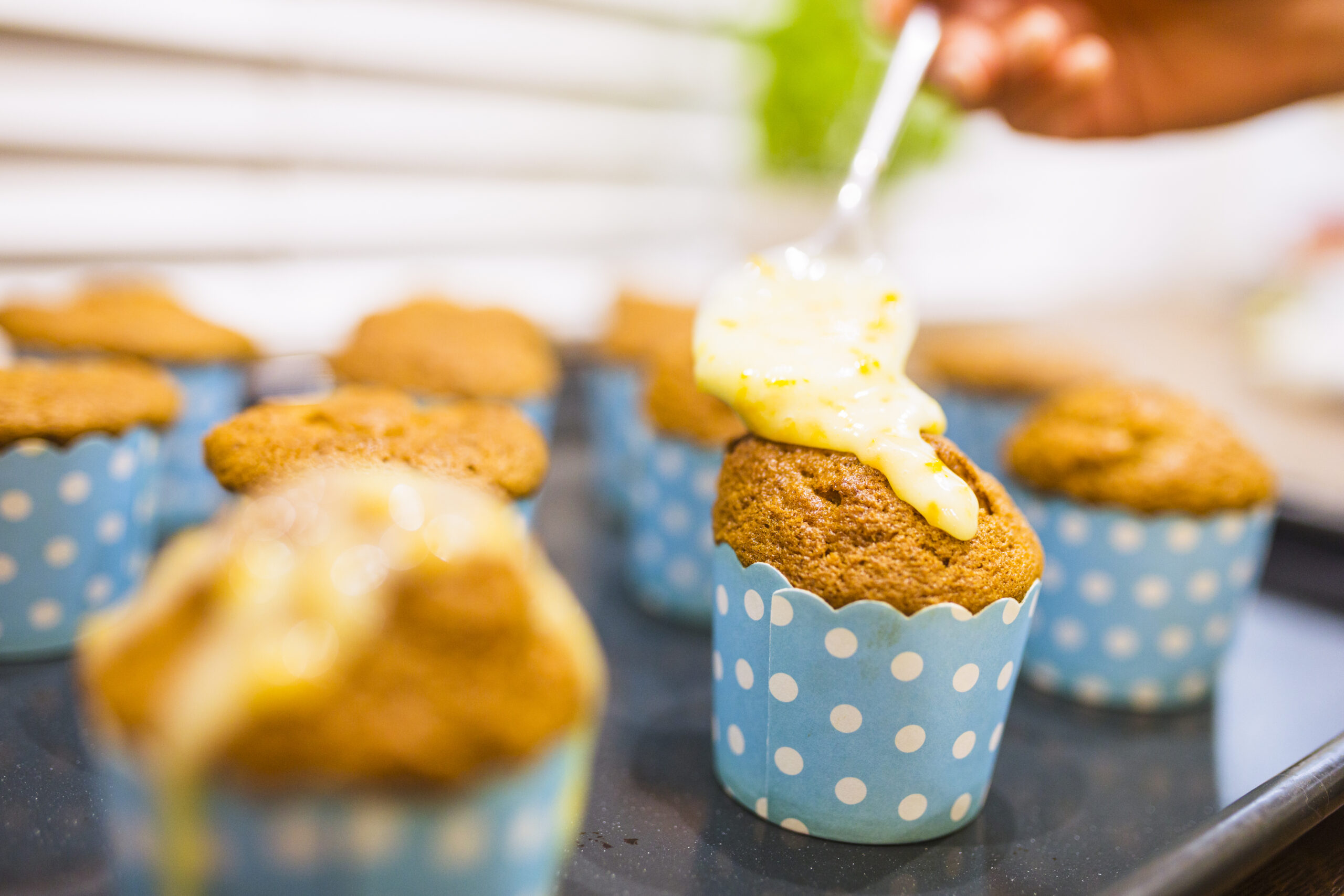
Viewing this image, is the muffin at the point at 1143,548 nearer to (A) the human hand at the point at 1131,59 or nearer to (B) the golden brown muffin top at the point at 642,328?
(A) the human hand at the point at 1131,59

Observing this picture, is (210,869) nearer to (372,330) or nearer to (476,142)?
(372,330)

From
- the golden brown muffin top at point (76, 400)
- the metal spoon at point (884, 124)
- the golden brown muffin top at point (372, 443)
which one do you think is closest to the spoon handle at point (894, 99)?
the metal spoon at point (884, 124)

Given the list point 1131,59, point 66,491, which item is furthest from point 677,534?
point 1131,59

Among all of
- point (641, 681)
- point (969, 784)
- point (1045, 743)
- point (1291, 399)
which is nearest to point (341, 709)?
point (969, 784)

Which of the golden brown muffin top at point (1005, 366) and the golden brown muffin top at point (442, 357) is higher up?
the golden brown muffin top at point (1005, 366)

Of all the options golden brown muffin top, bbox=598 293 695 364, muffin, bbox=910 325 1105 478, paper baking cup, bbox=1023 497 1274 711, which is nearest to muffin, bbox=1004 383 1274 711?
paper baking cup, bbox=1023 497 1274 711
